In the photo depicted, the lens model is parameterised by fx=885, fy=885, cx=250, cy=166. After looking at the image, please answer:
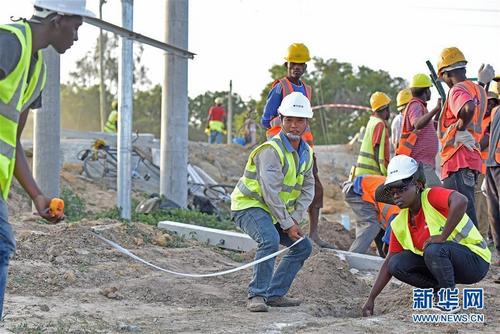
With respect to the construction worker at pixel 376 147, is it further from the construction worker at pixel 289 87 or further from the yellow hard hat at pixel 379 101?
the construction worker at pixel 289 87

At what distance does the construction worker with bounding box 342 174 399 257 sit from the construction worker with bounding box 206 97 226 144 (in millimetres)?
17022

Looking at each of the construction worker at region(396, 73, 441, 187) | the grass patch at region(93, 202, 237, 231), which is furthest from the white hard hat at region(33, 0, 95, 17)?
the grass patch at region(93, 202, 237, 231)

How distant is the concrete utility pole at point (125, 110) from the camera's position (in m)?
11.2

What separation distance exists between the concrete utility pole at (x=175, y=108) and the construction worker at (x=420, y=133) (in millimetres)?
4740

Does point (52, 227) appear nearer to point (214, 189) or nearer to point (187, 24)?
point (187, 24)

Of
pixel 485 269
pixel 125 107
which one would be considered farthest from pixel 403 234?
pixel 125 107

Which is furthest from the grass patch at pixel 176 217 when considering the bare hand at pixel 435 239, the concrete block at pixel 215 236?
the bare hand at pixel 435 239

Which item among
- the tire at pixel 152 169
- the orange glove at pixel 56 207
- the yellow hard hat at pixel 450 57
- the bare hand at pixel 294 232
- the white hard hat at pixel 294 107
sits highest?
the yellow hard hat at pixel 450 57

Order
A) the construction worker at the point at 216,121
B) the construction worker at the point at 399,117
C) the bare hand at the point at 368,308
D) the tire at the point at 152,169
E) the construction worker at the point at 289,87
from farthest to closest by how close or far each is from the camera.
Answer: the construction worker at the point at 216,121, the tire at the point at 152,169, the construction worker at the point at 399,117, the construction worker at the point at 289,87, the bare hand at the point at 368,308

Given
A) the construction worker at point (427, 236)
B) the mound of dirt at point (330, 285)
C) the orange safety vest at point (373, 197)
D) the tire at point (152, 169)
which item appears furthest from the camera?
the tire at point (152, 169)

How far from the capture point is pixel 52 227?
984 cm

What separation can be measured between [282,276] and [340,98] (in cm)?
3879

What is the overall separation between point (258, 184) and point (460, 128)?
2.30 m

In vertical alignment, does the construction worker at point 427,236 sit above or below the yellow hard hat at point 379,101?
below
